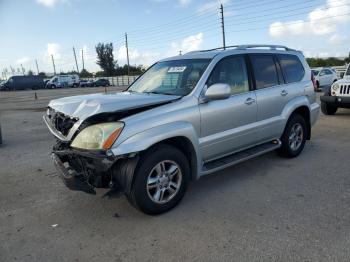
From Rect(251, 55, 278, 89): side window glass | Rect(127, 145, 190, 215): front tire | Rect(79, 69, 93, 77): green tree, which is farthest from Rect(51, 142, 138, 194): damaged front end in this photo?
Rect(79, 69, 93, 77): green tree

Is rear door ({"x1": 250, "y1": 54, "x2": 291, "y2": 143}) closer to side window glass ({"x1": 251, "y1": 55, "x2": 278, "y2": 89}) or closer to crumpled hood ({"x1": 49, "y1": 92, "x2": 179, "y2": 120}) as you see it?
side window glass ({"x1": 251, "y1": 55, "x2": 278, "y2": 89})

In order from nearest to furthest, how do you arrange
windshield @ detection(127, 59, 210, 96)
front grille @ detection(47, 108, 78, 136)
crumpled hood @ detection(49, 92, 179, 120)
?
1. crumpled hood @ detection(49, 92, 179, 120)
2. front grille @ detection(47, 108, 78, 136)
3. windshield @ detection(127, 59, 210, 96)

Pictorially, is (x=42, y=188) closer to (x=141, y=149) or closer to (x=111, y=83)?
(x=141, y=149)

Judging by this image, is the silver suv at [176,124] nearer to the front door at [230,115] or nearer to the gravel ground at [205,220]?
the front door at [230,115]

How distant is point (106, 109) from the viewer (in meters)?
3.70

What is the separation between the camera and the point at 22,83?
5206 centimetres

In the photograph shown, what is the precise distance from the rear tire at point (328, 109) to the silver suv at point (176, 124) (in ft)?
18.1

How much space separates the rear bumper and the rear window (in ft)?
14.9

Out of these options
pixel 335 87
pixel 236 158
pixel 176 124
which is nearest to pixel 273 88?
pixel 236 158

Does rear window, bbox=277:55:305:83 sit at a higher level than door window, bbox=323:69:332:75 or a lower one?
higher

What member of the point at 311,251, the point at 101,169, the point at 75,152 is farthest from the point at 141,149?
the point at 311,251

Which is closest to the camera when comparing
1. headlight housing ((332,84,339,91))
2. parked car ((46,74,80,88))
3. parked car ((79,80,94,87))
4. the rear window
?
the rear window

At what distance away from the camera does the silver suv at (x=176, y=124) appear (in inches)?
142

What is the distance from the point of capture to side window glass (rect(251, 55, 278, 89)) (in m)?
5.16
